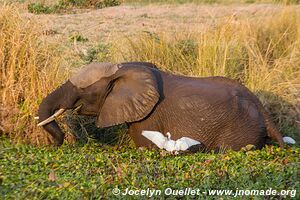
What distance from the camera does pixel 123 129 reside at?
Result: 8188 mm

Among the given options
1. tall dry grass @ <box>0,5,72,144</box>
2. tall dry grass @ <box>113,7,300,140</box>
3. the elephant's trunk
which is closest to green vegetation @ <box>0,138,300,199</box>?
the elephant's trunk

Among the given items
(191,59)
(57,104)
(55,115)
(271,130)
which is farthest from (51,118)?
(191,59)

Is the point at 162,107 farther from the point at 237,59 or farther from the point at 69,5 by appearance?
the point at 69,5

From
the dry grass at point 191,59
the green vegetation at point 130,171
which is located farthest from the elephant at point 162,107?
the dry grass at point 191,59

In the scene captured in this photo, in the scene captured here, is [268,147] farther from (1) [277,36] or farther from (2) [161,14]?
(2) [161,14]

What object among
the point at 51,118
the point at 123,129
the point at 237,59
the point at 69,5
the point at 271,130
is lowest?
the point at 69,5

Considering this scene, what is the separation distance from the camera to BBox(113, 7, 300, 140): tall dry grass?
907 centimetres

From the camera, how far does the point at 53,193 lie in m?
5.30

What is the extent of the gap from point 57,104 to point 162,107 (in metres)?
1.06

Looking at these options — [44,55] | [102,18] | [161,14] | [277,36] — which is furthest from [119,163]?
[161,14]

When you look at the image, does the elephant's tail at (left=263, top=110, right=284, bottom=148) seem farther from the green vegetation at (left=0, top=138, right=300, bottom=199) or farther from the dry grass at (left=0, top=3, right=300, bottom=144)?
the dry grass at (left=0, top=3, right=300, bottom=144)

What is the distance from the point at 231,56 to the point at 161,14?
8.13 m

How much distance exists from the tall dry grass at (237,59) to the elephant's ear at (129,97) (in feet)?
6.07

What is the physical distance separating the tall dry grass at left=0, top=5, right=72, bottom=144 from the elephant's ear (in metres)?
0.75
